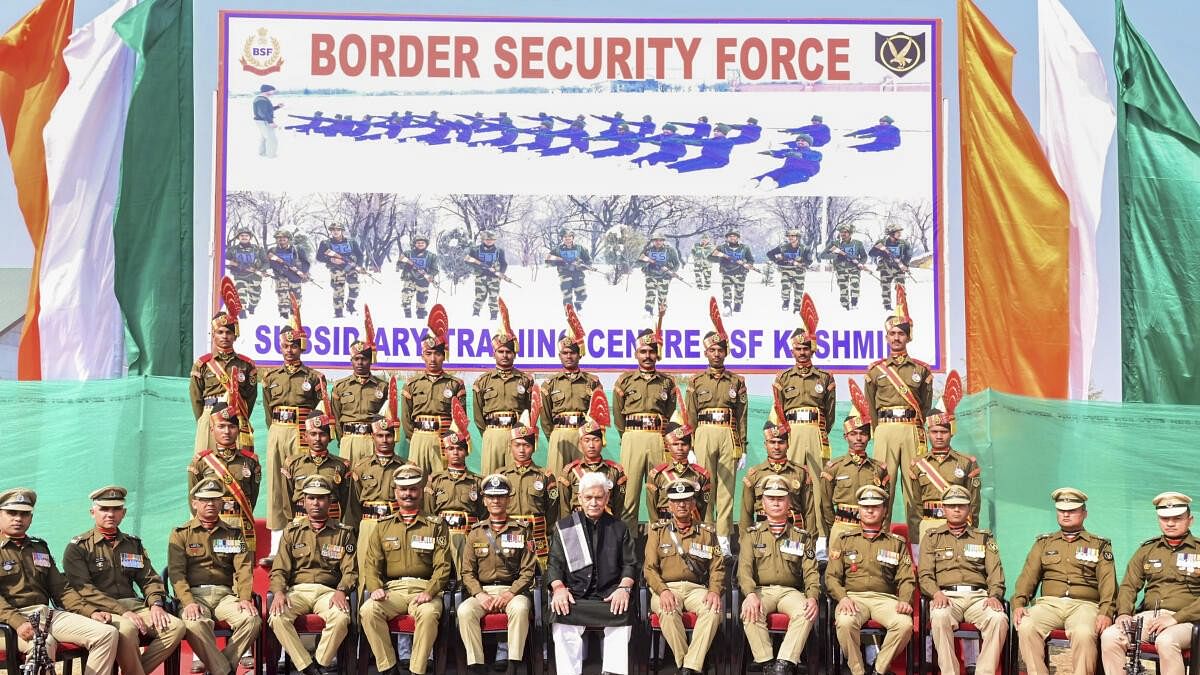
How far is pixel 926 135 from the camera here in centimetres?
1109

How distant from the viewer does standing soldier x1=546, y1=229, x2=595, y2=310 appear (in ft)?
36.3

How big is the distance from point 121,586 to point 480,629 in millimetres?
2104

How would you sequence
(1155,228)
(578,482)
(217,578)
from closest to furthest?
(217,578) → (578,482) → (1155,228)

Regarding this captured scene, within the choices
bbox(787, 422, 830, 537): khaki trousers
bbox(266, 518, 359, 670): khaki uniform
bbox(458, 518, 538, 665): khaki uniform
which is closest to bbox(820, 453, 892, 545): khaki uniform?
bbox(787, 422, 830, 537): khaki trousers

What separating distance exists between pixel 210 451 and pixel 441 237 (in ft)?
8.59

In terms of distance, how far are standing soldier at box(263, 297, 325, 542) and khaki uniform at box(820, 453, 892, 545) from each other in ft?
12.3

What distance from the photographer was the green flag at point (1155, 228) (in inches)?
406

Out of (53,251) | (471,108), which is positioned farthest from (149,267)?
(471,108)

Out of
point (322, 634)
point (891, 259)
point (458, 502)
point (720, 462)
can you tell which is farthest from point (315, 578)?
point (891, 259)

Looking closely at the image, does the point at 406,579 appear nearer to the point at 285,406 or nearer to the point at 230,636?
the point at 230,636

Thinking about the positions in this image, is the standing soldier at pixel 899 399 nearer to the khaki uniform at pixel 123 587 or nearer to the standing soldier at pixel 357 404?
the standing soldier at pixel 357 404

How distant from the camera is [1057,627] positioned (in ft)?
26.2

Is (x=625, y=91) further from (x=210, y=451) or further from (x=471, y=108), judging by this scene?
(x=210, y=451)

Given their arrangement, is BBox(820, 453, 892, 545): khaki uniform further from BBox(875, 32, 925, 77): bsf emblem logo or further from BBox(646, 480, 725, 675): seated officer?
BBox(875, 32, 925, 77): bsf emblem logo
